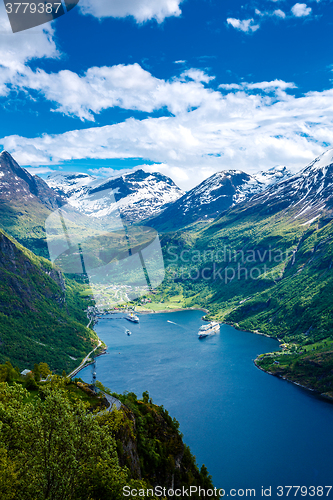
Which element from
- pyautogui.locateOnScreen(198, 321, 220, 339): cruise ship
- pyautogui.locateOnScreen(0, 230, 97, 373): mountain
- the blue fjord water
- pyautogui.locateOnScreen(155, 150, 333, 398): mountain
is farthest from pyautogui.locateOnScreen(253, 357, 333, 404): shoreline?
pyautogui.locateOnScreen(0, 230, 97, 373): mountain

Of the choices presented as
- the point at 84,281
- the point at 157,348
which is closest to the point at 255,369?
the point at 157,348

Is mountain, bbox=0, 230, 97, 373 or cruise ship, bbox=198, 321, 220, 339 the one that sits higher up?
mountain, bbox=0, 230, 97, 373

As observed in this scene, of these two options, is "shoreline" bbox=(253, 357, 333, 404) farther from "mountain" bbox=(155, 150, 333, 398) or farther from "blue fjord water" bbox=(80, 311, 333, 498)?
"blue fjord water" bbox=(80, 311, 333, 498)

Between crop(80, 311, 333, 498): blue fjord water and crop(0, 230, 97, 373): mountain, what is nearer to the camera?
crop(80, 311, 333, 498): blue fjord water

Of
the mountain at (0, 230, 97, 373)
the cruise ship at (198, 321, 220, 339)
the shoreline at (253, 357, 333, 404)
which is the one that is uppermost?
the mountain at (0, 230, 97, 373)

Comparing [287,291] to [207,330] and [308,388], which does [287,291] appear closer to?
[207,330]

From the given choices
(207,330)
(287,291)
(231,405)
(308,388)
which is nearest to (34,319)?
(207,330)

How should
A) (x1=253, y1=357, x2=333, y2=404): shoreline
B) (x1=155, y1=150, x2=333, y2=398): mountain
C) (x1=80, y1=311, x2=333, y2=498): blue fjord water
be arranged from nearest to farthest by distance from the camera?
(x1=80, y1=311, x2=333, y2=498): blue fjord water → (x1=253, y1=357, x2=333, y2=404): shoreline → (x1=155, y1=150, x2=333, y2=398): mountain

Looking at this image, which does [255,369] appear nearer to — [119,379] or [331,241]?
[119,379]
